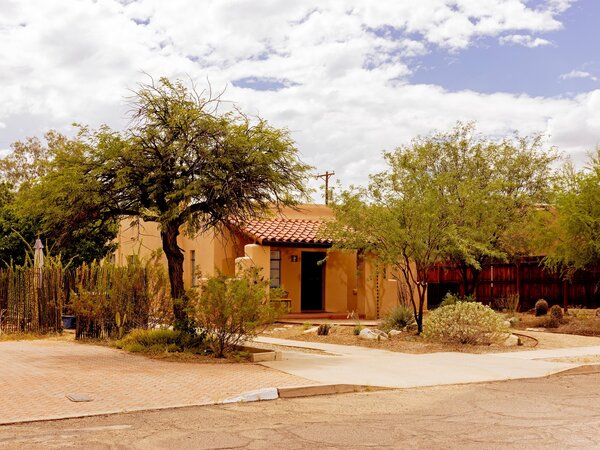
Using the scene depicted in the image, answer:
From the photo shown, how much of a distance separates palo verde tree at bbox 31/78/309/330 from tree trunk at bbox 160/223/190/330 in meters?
0.04

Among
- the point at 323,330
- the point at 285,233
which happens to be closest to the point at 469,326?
the point at 323,330

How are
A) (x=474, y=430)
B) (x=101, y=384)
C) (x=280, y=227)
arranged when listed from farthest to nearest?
1. (x=280, y=227)
2. (x=101, y=384)
3. (x=474, y=430)

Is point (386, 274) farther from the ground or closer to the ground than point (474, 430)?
farther from the ground

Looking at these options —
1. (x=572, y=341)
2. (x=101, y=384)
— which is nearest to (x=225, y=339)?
(x=101, y=384)

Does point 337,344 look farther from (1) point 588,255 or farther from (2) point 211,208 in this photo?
(1) point 588,255

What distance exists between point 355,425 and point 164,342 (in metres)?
8.07

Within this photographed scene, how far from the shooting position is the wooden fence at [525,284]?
30.0 m

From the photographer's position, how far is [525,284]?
104 feet

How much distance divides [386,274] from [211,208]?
44.2 ft

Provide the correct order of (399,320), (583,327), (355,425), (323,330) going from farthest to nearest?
(583,327) → (399,320) → (323,330) → (355,425)

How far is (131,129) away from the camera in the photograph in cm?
1588

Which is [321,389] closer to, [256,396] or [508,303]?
[256,396]

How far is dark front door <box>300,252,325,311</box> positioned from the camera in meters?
28.9

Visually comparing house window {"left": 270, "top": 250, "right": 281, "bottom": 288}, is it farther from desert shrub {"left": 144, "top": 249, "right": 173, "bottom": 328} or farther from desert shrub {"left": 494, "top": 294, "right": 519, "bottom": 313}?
desert shrub {"left": 144, "top": 249, "right": 173, "bottom": 328}
